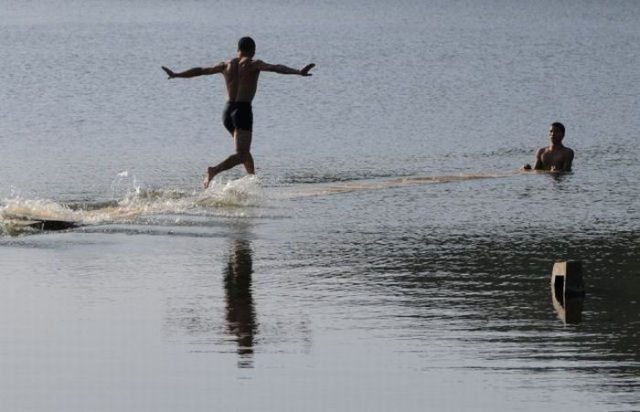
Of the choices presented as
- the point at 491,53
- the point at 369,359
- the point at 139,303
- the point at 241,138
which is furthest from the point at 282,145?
the point at 491,53

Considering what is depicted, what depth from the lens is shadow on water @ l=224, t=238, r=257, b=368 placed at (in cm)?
1055

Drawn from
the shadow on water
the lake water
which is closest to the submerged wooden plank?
the lake water

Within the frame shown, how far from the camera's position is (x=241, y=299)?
12.1 m

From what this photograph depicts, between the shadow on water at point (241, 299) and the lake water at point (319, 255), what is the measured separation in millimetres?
33

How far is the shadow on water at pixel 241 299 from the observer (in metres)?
10.5

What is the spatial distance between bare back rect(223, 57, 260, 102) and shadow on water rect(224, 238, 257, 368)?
4.27 m

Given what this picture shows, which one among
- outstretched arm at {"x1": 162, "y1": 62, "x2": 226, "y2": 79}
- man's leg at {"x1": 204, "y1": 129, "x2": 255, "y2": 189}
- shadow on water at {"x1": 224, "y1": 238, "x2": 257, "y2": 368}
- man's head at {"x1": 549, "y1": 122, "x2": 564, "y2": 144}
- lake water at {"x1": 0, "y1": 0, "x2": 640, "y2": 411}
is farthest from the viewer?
man's head at {"x1": 549, "y1": 122, "x2": 564, "y2": 144}

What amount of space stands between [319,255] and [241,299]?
2093 mm

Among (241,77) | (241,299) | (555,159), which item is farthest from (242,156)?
(241,299)

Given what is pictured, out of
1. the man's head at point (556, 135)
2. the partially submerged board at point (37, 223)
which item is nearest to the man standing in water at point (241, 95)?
the partially submerged board at point (37, 223)

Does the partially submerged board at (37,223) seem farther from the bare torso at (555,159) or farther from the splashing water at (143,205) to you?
the bare torso at (555,159)

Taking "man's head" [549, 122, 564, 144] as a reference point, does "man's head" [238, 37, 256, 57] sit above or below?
above

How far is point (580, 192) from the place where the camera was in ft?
62.8

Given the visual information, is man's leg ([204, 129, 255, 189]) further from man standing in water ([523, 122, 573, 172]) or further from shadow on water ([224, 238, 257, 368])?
man standing in water ([523, 122, 573, 172])
